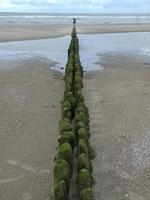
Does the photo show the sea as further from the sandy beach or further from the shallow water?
the sandy beach

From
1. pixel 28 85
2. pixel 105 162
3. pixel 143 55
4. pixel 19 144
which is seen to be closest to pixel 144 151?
pixel 105 162

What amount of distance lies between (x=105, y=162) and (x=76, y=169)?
1318mm

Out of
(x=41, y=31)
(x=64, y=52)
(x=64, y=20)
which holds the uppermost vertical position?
(x=64, y=52)

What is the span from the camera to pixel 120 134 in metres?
11.9

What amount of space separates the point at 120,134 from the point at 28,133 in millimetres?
2701

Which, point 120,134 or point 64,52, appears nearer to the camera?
point 120,134

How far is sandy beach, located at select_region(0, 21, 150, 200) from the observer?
8945 mm

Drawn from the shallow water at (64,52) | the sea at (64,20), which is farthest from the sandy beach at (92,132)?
the sea at (64,20)

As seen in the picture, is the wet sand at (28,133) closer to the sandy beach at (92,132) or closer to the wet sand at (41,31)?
the sandy beach at (92,132)

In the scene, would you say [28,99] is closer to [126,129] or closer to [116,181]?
[126,129]

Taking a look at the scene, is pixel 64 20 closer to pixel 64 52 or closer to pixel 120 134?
pixel 64 52

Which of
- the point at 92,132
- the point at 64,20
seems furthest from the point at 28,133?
the point at 64,20

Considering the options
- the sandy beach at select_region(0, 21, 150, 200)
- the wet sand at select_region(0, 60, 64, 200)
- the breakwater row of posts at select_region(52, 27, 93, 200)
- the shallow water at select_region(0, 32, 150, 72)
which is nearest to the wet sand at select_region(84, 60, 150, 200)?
the sandy beach at select_region(0, 21, 150, 200)

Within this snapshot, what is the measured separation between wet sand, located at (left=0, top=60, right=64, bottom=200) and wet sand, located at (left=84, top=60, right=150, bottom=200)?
48.1 inches
